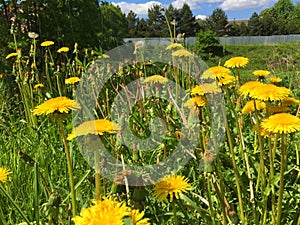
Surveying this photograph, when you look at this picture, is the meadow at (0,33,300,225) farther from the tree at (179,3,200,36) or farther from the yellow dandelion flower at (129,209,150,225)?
the tree at (179,3,200,36)

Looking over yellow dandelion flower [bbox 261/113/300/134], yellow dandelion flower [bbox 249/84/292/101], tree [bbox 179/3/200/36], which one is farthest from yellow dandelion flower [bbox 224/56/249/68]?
tree [bbox 179/3/200/36]

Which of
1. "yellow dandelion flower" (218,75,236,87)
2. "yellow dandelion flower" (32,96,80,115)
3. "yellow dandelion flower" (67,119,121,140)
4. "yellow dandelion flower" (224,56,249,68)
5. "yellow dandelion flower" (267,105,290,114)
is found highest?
"yellow dandelion flower" (224,56,249,68)

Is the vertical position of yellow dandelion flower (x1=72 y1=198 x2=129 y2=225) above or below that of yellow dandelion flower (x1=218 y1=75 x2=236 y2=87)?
below

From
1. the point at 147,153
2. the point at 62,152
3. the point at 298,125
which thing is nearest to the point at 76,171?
the point at 62,152

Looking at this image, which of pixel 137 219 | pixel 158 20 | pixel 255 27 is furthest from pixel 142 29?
pixel 137 219

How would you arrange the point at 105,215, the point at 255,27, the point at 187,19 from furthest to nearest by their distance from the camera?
the point at 255,27 → the point at 187,19 → the point at 105,215

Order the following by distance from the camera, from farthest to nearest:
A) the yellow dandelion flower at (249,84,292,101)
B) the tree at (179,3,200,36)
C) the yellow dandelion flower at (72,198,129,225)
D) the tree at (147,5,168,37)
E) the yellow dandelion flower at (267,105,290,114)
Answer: the tree at (179,3,200,36) < the tree at (147,5,168,37) < the yellow dandelion flower at (267,105,290,114) < the yellow dandelion flower at (249,84,292,101) < the yellow dandelion flower at (72,198,129,225)

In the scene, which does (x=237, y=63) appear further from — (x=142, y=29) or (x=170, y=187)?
(x=142, y=29)

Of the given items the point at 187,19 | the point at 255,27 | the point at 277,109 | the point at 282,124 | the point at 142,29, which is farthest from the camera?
the point at 255,27

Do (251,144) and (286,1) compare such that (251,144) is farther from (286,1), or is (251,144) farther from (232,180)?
(286,1)

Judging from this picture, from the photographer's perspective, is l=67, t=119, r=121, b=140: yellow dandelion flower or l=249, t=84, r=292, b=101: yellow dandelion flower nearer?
l=67, t=119, r=121, b=140: yellow dandelion flower

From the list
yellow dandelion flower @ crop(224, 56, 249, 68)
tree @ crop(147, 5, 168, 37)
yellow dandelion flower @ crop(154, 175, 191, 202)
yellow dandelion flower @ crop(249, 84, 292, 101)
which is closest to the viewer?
yellow dandelion flower @ crop(154, 175, 191, 202)

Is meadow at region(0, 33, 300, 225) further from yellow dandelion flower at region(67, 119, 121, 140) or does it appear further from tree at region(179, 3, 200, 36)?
tree at region(179, 3, 200, 36)

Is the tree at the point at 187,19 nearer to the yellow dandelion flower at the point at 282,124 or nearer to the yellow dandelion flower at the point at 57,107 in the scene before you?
the yellow dandelion flower at the point at 282,124
